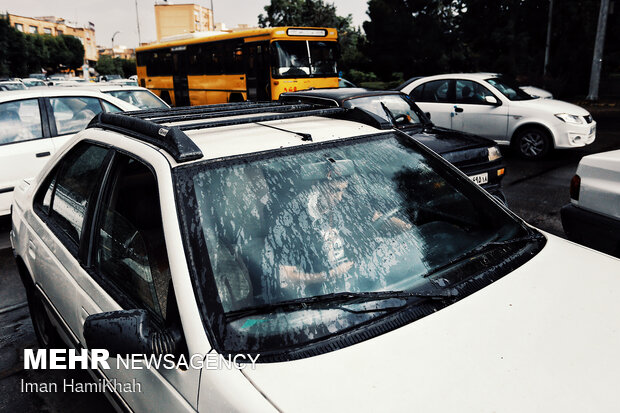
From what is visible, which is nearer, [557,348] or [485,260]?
[557,348]

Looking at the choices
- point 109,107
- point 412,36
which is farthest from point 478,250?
point 412,36

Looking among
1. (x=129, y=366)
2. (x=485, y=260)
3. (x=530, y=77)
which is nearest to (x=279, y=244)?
(x=129, y=366)

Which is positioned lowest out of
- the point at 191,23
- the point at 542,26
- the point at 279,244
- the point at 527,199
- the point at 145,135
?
the point at 527,199

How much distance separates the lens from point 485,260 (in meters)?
1.99

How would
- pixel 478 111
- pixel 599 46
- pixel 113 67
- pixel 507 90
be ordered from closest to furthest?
pixel 478 111
pixel 507 90
pixel 599 46
pixel 113 67

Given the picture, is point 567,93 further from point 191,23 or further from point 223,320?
point 191,23

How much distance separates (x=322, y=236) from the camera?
189 cm

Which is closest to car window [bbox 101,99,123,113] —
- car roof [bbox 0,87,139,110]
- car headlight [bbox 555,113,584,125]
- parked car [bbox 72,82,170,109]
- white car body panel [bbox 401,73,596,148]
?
car roof [bbox 0,87,139,110]

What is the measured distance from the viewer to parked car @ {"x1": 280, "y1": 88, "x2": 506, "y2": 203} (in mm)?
5934

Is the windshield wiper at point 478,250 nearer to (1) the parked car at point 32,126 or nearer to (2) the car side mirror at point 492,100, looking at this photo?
(1) the parked car at point 32,126

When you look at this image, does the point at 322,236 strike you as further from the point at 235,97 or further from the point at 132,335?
the point at 235,97

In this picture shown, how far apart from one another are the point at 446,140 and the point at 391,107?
104 centimetres

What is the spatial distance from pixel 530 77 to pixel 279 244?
23.9 metres

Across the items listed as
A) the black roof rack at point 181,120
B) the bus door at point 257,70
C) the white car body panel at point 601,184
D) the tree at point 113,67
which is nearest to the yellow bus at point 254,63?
the bus door at point 257,70
